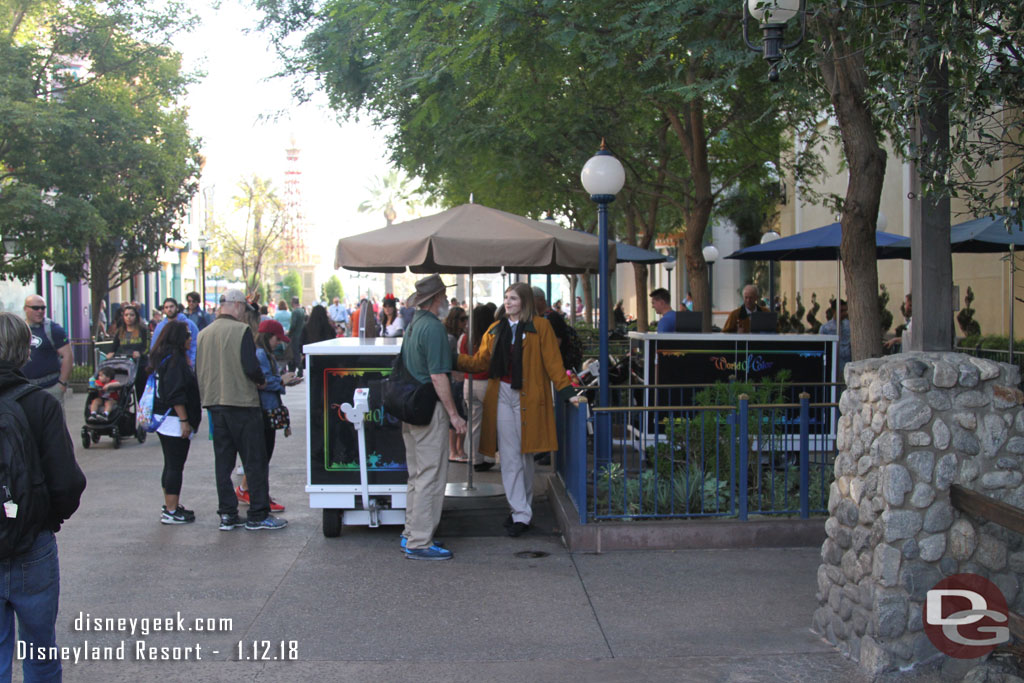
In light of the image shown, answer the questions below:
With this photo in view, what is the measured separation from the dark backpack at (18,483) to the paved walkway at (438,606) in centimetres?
166

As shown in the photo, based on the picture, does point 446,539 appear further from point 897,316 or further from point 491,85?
point 897,316

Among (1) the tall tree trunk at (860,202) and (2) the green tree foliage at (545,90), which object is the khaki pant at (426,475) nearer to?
(2) the green tree foliage at (545,90)

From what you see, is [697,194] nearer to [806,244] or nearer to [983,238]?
[806,244]

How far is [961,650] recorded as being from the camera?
4723mm

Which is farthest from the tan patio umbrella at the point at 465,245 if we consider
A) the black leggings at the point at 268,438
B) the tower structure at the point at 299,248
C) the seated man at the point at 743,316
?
the tower structure at the point at 299,248

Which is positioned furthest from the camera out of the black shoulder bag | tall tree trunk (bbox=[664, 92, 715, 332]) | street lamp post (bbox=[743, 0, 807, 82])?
tall tree trunk (bbox=[664, 92, 715, 332])

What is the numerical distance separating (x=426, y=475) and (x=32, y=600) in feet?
11.7

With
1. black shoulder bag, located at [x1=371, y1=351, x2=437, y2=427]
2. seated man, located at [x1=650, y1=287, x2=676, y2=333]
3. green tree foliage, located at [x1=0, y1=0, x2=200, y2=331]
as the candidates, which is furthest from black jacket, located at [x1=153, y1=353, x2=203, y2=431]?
green tree foliage, located at [x1=0, y1=0, x2=200, y2=331]

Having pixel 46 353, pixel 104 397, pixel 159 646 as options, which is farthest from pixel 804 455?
pixel 104 397

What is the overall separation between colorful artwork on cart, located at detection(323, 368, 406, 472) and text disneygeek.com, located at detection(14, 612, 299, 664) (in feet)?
6.63

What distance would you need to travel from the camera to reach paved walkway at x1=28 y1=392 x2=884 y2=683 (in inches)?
196

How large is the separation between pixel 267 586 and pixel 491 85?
628 centimetres

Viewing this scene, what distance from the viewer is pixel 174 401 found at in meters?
8.00

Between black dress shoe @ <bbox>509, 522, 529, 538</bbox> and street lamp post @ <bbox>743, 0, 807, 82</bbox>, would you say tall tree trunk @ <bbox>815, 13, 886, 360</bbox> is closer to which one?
street lamp post @ <bbox>743, 0, 807, 82</bbox>
